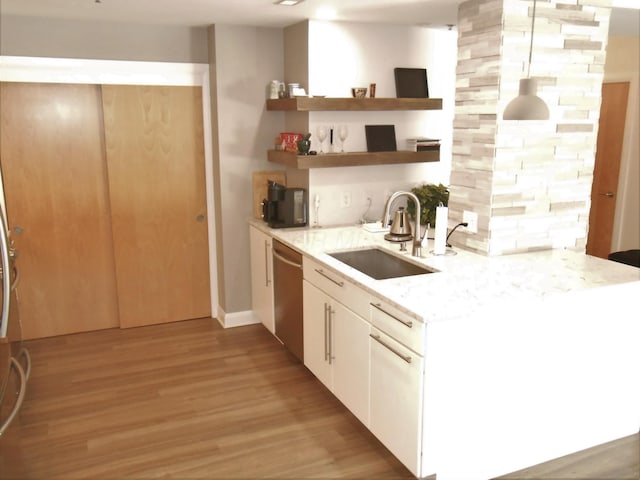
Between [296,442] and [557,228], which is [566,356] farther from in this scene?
[296,442]

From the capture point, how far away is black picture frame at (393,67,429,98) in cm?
430

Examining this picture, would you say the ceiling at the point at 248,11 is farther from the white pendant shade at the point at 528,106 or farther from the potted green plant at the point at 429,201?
the potted green plant at the point at 429,201

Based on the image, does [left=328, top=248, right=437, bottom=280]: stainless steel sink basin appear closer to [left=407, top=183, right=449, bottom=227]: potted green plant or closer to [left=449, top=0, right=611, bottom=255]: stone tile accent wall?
[left=449, top=0, right=611, bottom=255]: stone tile accent wall

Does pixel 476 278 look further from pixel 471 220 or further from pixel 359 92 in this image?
pixel 359 92

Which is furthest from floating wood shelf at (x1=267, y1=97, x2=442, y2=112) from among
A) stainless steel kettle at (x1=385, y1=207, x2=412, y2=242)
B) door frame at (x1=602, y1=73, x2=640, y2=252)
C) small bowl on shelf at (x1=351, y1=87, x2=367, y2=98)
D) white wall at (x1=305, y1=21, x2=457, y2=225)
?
door frame at (x1=602, y1=73, x2=640, y2=252)

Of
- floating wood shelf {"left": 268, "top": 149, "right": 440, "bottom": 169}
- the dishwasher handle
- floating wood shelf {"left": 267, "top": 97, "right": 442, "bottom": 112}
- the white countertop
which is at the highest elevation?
floating wood shelf {"left": 267, "top": 97, "right": 442, "bottom": 112}

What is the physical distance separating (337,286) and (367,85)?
1858mm

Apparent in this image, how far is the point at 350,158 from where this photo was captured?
→ 13.3 feet

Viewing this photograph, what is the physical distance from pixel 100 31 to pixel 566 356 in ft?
12.6

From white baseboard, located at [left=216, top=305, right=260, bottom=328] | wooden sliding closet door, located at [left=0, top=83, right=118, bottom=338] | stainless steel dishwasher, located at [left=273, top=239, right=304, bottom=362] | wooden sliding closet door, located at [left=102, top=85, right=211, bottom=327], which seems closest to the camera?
stainless steel dishwasher, located at [left=273, top=239, right=304, bottom=362]

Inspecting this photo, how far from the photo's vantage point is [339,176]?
4332 mm

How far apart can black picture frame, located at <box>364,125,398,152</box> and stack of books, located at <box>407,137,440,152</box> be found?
0.15m

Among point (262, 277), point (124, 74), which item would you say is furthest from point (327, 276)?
point (124, 74)

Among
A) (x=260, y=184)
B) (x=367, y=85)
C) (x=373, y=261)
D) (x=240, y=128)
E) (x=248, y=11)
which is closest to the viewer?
(x=373, y=261)
